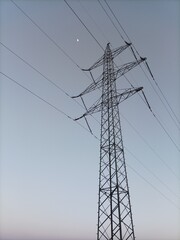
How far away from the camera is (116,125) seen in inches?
790

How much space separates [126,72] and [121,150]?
18.7 ft

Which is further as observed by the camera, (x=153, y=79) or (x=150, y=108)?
(x=153, y=79)

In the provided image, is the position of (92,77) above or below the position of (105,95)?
above

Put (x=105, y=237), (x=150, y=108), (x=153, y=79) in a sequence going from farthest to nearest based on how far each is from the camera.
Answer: (x=153, y=79) → (x=150, y=108) → (x=105, y=237)

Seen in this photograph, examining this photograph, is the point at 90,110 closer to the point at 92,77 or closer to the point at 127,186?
the point at 92,77

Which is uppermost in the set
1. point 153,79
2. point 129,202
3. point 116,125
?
point 153,79

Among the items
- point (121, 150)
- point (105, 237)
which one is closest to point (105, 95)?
point (121, 150)

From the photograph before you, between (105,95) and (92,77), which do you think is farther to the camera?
(92,77)

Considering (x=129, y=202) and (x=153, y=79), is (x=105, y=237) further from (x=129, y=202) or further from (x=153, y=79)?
(x=153, y=79)

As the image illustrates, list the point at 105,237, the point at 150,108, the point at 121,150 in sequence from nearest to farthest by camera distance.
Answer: the point at 105,237 → the point at 121,150 → the point at 150,108

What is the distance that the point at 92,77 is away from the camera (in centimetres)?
2361

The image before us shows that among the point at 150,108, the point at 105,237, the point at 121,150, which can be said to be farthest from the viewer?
the point at 150,108

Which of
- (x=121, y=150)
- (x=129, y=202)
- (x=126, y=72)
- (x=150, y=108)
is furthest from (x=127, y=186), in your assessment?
(x=126, y=72)

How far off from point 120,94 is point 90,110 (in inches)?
101
